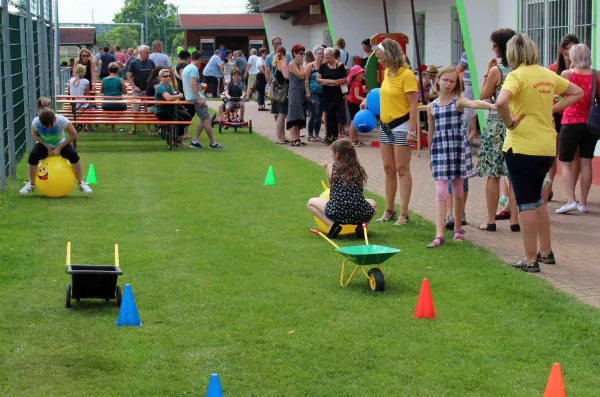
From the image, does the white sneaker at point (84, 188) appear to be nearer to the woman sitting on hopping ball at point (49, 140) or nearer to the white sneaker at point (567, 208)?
the woman sitting on hopping ball at point (49, 140)

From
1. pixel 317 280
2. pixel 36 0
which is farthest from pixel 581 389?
pixel 36 0

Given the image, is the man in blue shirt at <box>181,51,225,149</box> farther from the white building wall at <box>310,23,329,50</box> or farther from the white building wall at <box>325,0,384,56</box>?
the white building wall at <box>310,23,329,50</box>

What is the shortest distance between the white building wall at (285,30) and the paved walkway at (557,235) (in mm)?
22848

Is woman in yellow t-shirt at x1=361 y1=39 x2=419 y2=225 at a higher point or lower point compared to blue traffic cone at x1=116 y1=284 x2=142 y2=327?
higher

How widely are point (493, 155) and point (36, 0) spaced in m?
12.9

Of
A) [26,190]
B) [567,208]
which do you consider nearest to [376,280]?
[567,208]

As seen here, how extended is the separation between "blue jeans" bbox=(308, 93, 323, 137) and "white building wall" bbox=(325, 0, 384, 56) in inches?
196

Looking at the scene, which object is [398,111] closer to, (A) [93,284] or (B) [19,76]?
(A) [93,284]

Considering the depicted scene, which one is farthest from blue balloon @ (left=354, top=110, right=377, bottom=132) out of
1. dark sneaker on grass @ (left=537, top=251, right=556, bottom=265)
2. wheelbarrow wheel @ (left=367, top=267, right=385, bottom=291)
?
wheelbarrow wheel @ (left=367, top=267, right=385, bottom=291)

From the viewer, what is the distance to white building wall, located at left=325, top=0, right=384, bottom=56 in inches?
971

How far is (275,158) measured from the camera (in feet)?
56.2

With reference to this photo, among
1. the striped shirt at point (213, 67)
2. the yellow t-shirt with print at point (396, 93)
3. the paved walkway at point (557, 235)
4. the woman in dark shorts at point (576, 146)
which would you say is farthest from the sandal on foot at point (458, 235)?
the striped shirt at point (213, 67)

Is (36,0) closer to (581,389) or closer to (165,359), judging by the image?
(165,359)

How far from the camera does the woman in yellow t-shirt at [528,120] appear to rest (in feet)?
25.7
